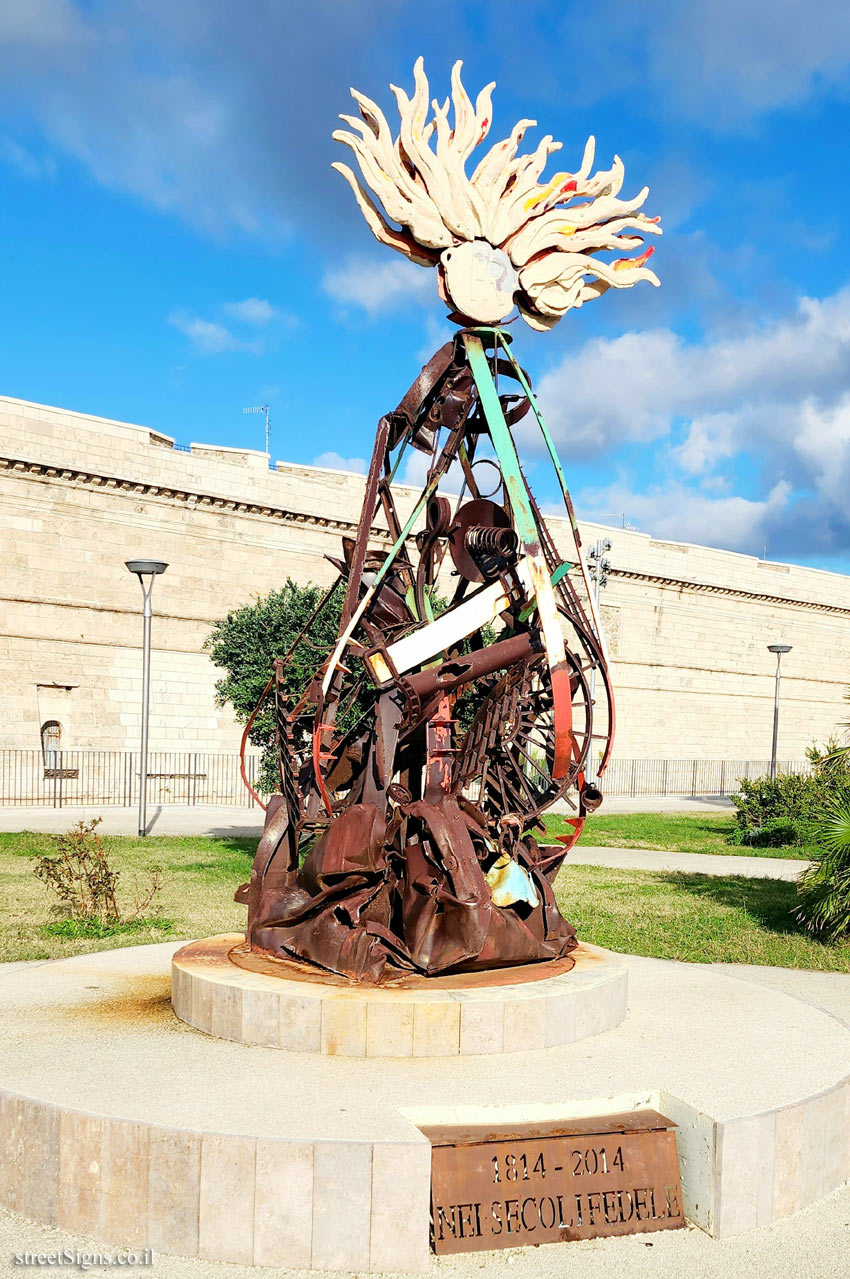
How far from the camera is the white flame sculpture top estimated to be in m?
6.96

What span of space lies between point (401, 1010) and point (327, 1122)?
3.48 feet

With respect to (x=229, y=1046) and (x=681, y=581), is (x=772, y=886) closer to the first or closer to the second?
(x=229, y=1046)

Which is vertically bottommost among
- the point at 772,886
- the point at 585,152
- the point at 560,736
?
the point at 772,886

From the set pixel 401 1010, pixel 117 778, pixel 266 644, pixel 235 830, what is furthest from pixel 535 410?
pixel 117 778

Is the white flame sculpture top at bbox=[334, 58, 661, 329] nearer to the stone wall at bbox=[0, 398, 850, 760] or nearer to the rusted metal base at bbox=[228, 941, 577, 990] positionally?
the rusted metal base at bbox=[228, 941, 577, 990]

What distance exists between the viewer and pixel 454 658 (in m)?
6.93

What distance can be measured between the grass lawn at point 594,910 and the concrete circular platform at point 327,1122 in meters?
4.59

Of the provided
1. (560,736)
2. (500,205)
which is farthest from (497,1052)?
(500,205)

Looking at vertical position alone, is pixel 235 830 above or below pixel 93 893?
below

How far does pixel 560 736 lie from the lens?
21.0 ft

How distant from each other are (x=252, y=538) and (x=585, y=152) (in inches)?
1002

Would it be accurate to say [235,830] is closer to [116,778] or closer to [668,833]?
[116,778]

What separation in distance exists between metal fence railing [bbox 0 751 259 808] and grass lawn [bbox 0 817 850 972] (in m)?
8.97

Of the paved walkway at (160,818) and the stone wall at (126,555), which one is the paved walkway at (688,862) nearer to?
the paved walkway at (160,818)
